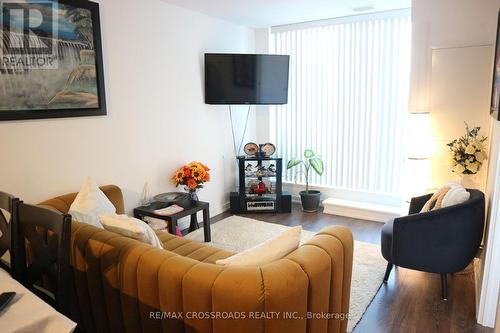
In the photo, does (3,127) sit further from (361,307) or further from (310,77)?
(310,77)

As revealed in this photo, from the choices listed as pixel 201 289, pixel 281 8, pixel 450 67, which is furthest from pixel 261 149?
pixel 201 289

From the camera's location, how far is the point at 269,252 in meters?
1.66

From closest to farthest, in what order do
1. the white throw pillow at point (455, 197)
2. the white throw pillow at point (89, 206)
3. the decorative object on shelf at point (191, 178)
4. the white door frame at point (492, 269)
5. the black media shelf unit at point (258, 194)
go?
the white door frame at point (492, 269) → the white throw pillow at point (89, 206) → the white throw pillow at point (455, 197) → the decorative object on shelf at point (191, 178) → the black media shelf unit at point (258, 194)

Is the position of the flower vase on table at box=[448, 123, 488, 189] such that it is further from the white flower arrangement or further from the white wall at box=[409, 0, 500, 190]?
the white wall at box=[409, 0, 500, 190]

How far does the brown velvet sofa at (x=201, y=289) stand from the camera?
4.46ft

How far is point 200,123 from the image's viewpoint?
434 cm

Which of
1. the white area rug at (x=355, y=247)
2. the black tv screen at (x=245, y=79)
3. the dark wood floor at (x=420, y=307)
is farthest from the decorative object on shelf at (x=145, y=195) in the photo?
the dark wood floor at (x=420, y=307)

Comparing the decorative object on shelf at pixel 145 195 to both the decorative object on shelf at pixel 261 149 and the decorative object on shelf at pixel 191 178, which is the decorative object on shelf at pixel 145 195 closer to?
the decorative object on shelf at pixel 191 178

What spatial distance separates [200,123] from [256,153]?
946mm

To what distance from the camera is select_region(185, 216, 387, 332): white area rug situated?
2634 mm

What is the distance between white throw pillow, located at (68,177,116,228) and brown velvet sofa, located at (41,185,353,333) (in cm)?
43

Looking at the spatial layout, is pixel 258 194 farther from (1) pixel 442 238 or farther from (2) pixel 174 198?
(1) pixel 442 238

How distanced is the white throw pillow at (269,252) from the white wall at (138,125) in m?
1.89

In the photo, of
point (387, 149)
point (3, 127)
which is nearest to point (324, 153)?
point (387, 149)
